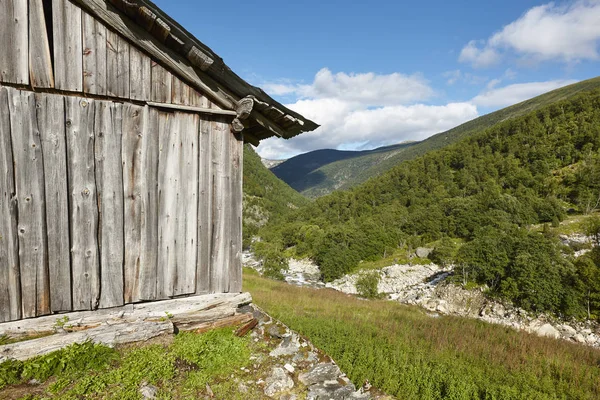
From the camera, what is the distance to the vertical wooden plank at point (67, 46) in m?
3.68

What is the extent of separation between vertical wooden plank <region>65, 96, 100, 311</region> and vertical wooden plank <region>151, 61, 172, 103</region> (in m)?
0.81

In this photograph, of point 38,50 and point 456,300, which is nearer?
point 38,50

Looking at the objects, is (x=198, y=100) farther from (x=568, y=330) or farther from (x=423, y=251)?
(x=423, y=251)

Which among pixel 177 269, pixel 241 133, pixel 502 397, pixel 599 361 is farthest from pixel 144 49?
pixel 599 361

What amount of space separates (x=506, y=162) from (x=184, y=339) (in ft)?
382

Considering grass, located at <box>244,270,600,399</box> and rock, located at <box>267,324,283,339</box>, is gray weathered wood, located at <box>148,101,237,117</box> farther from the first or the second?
grass, located at <box>244,270,600,399</box>

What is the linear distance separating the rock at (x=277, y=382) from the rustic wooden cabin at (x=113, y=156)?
4.89 feet

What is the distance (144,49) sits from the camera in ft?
13.5

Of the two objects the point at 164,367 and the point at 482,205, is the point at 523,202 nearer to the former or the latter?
the point at 482,205

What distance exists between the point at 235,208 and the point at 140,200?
1.38 m

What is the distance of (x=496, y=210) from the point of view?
70438mm

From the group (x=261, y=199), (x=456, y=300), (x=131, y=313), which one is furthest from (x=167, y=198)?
(x=261, y=199)

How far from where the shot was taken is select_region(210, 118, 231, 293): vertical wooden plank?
4.76 metres

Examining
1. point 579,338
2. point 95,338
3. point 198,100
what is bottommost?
point 579,338
